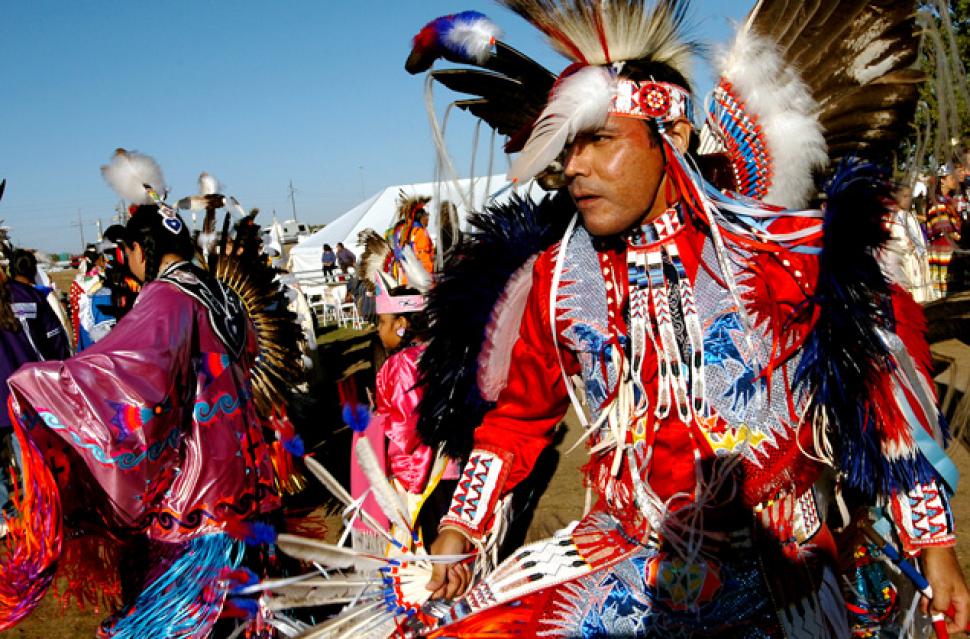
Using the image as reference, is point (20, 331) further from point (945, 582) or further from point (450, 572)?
point (945, 582)

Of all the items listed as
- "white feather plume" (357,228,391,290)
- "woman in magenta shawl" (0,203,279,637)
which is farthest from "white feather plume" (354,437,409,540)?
"white feather plume" (357,228,391,290)

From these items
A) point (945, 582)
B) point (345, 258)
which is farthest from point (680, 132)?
point (345, 258)

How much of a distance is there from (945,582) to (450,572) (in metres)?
1.06

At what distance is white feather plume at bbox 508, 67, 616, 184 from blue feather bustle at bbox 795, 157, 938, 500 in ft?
1.93

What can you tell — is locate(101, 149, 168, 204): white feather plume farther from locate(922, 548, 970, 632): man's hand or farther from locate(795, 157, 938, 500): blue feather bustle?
locate(922, 548, 970, 632): man's hand

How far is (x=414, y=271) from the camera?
4.24m

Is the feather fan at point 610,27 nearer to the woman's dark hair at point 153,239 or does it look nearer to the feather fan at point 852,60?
the feather fan at point 852,60

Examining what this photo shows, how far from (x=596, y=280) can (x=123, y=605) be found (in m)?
1.97

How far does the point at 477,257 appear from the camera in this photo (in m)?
2.33

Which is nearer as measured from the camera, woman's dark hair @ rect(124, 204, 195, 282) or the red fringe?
the red fringe

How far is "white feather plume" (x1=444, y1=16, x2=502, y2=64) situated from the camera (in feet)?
7.09

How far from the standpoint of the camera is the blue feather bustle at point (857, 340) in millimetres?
1661

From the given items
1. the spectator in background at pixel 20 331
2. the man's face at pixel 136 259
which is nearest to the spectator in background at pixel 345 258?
the spectator in background at pixel 20 331

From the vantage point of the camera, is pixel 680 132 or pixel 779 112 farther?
pixel 779 112
